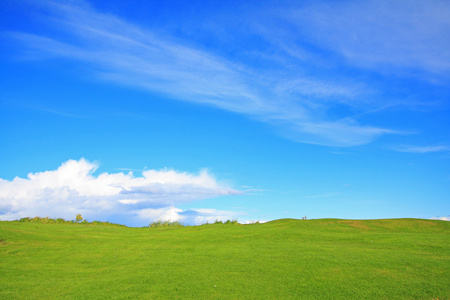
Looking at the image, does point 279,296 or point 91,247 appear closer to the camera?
point 279,296

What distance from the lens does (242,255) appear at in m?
19.3

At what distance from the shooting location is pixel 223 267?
1681cm

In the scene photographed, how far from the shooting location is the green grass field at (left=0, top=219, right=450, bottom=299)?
13.8 meters

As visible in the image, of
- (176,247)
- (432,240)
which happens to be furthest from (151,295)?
(432,240)

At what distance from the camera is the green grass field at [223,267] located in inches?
542

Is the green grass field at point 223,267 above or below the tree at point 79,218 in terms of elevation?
below

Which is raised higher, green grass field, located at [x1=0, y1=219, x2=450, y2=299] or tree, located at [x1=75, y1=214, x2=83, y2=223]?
tree, located at [x1=75, y1=214, x2=83, y2=223]

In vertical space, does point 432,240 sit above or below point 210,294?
above

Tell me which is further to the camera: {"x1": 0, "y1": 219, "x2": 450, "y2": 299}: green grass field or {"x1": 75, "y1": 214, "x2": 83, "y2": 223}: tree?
{"x1": 75, "y1": 214, "x2": 83, "y2": 223}: tree

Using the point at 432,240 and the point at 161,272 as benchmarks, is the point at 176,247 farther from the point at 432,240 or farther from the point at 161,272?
the point at 432,240

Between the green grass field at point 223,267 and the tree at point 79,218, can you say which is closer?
the green grass field at point 223,267

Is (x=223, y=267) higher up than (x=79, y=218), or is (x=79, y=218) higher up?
(x=79, y=218)

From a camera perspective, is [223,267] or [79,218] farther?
[79,218]

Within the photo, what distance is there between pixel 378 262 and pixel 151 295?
424 inches
